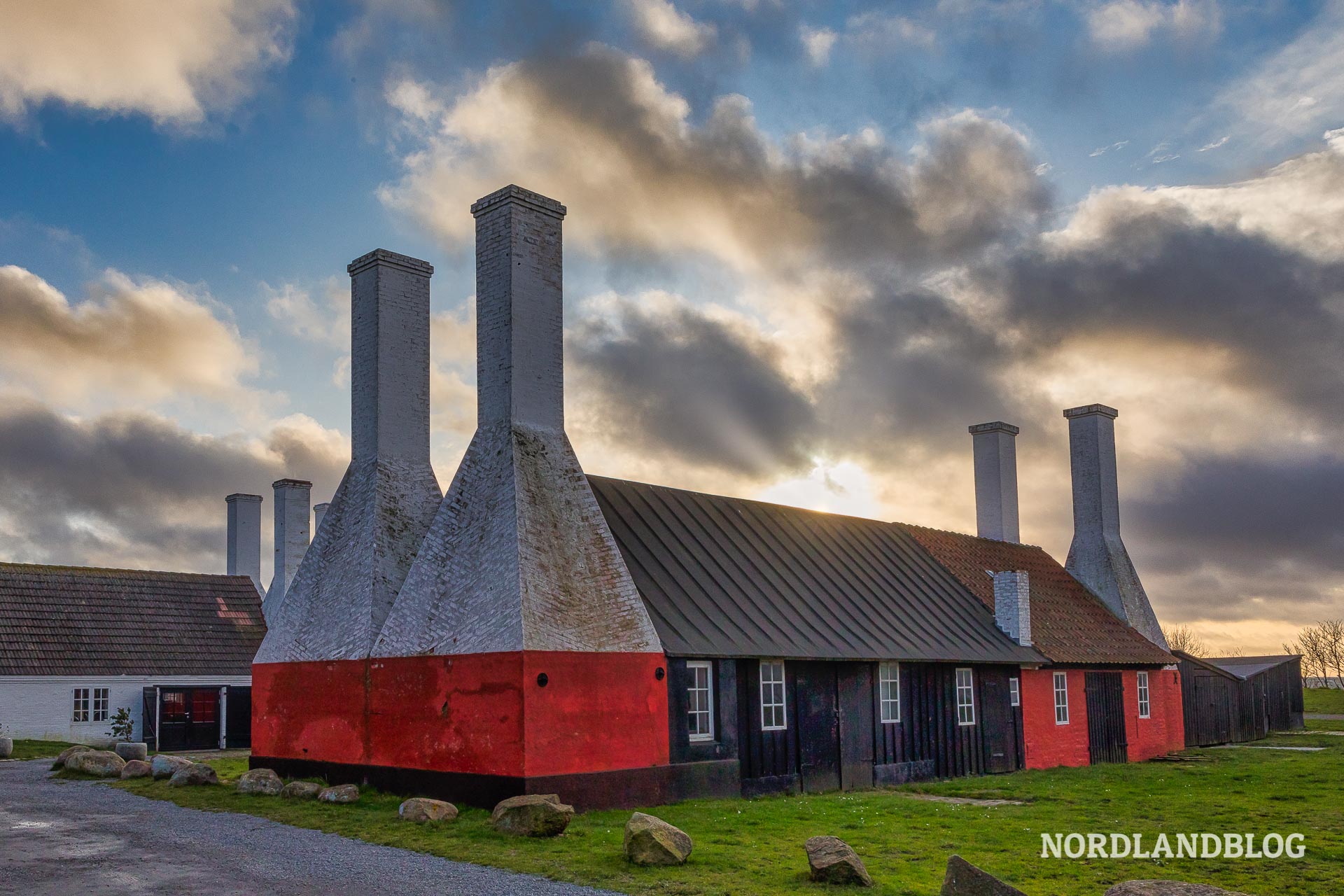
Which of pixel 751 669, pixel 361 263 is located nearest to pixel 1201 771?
pixel 751 669

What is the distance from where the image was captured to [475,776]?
1581cm

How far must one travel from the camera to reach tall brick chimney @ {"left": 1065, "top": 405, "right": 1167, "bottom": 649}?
3450 cm

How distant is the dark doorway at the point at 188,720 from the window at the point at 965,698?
20.6m

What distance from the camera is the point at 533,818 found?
1343cm

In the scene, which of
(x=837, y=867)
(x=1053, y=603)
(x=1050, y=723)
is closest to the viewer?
(x=837, y=867)

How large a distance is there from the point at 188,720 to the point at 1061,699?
77.8 ft

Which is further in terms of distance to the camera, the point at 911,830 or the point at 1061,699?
the point at 1061,699

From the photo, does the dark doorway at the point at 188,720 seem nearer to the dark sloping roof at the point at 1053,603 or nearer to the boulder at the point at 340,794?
the boulder at the point at 340,794

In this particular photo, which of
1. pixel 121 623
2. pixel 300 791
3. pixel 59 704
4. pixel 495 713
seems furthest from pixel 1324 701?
pixel 59 704

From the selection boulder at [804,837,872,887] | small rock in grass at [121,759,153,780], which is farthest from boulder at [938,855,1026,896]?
small rock in grass at [121,759,153,780]

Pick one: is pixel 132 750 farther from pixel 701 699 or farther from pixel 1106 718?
pixel 1106 718

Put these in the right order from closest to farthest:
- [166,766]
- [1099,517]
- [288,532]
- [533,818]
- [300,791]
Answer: [533,818] → [300,791] → [166,766] → [1099,517] → [288,532]

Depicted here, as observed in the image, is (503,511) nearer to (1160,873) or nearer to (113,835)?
(113,835)

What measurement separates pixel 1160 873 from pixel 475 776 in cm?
905
